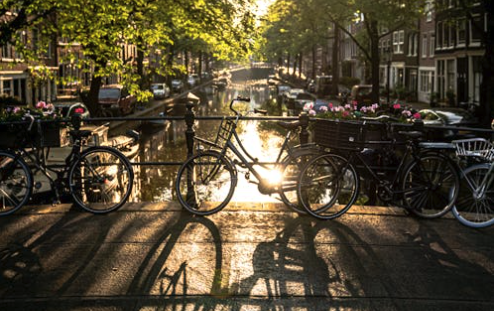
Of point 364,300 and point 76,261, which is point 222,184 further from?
point 364,300

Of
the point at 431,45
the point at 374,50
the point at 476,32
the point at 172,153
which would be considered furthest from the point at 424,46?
the point at 172,153

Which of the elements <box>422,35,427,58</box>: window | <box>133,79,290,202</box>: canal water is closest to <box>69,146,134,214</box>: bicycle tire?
<box>133,79,290,202</box>: canal water

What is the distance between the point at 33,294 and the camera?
466cm

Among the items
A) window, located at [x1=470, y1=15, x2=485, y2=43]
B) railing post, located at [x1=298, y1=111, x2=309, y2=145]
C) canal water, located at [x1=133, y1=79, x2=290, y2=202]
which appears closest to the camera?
railing post, located at [x1=298, y1=111, x2=309, y2=145]

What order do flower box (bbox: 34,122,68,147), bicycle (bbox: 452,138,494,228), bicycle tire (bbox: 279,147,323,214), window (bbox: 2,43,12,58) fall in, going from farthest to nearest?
window (bbox: 2,43,12,58) → flower box (bbox: 34,122,68,147) → bicycle tire (bbox: 279,147,323,214) → bicycle (bbox: 452,138,494,228)

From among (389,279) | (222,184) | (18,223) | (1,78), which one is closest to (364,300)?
(389,279)

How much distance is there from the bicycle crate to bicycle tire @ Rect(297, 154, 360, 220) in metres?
0.15

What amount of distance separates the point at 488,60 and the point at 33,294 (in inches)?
796

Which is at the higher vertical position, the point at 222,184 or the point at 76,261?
the point at 222,184

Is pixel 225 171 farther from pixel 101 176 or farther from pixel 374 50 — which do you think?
pixel 374 50

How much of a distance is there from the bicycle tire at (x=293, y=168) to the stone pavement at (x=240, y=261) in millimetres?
178

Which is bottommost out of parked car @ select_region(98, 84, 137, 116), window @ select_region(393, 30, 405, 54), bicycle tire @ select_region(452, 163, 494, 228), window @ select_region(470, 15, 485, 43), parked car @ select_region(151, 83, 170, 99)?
bicycle tire @ select_region(452, 163, 494, 228)

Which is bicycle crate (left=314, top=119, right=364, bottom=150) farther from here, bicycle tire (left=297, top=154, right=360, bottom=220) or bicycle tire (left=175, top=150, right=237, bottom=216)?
bicycle tire (left=175, top=150, right=237, bottom=216)

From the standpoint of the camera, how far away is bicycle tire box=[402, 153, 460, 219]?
269 inches
